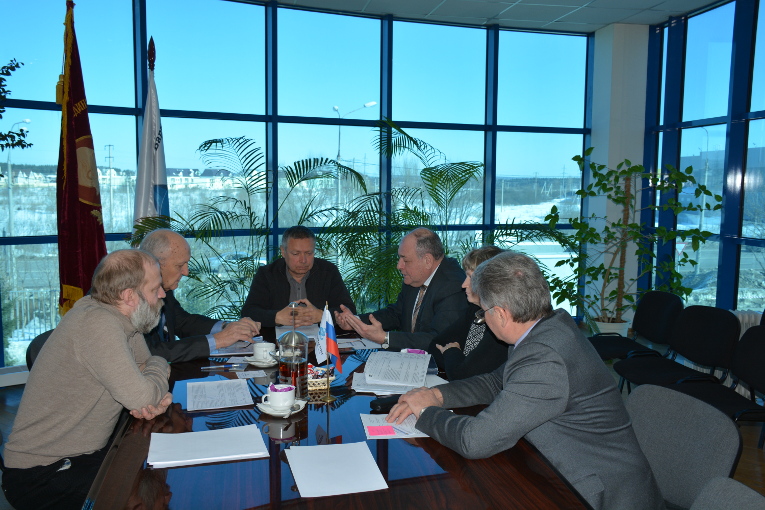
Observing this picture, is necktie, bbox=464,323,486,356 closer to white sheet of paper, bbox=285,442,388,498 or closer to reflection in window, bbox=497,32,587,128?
white sheet of paper, bbox=285,442,388,498

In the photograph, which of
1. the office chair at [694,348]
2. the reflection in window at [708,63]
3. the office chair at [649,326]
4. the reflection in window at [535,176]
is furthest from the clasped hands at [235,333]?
the reflection in window at [708,63]

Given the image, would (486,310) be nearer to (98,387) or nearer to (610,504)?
(610,504)

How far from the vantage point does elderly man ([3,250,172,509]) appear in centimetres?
203

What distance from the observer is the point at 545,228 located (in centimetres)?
618

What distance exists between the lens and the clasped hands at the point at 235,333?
9.68ft

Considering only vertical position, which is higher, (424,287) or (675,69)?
(675,69)

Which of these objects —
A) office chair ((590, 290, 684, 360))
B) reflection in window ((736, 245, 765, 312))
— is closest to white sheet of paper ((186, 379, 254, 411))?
office chair ((590, 290, 684, 360))

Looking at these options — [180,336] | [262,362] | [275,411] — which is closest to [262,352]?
[262,362]

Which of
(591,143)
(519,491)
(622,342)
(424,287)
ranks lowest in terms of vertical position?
(622,342)

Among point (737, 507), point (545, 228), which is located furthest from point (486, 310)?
point (545, 228)

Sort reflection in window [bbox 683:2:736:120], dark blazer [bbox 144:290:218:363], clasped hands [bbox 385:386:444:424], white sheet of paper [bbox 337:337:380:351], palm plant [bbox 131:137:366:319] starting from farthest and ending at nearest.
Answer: reflection in window [bbox 683:2:736:120] < palm plant [bbox 131:137:366:319] < white sheet of paper [bbox 337:337:380:351] < dark blazer [bbox 144:290:218:363] < clasped hands [bbox 385:386:444:424]

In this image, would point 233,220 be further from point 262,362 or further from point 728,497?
point 728,497

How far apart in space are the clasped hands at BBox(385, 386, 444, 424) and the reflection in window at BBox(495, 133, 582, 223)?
5642mm

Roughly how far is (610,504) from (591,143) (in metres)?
6.55
